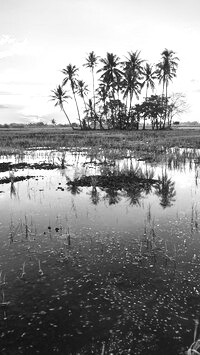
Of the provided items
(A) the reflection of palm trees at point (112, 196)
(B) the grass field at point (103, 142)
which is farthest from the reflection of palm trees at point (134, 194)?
(B) the grass field at point (103, 142)

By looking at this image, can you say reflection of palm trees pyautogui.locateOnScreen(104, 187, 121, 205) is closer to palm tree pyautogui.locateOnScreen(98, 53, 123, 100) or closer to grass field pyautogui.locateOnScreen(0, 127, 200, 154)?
grass field pyautogui.locateOnScreen(0, 127, 200, 154)

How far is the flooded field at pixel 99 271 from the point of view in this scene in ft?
17.0

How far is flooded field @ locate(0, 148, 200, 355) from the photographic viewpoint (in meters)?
5.20

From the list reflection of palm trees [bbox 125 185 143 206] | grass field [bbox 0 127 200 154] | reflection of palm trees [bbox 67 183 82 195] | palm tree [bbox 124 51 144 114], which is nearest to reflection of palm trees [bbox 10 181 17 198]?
reflection of palm trees [bbox 67 183 82 195]

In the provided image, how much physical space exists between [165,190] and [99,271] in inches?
334

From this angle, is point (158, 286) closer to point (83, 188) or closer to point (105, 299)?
point (105, 299)

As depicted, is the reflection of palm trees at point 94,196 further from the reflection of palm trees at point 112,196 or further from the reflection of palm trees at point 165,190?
the reflection of palm trees at point 165,190

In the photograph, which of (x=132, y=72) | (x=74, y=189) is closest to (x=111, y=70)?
(x=132, y=72)

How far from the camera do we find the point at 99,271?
7.25m

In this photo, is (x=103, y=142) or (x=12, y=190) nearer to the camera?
(x=12, y=190)

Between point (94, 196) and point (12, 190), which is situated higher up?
point (12, 190)

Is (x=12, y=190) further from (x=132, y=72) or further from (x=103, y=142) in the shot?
(x=132, y=72)

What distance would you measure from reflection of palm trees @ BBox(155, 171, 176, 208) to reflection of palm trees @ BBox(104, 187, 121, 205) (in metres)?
1.75

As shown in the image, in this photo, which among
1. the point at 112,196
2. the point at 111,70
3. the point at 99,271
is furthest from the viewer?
the point at 111,70
